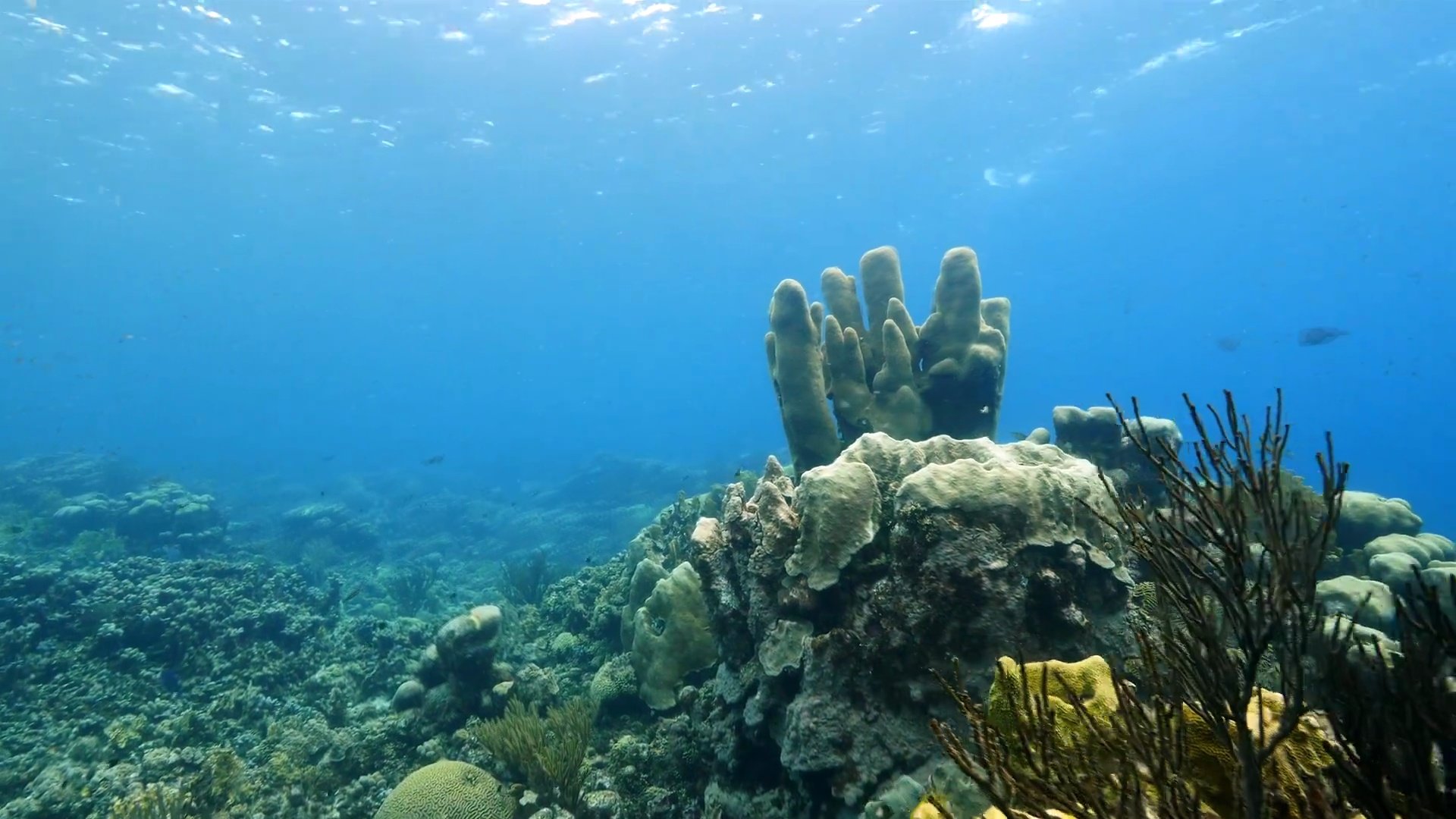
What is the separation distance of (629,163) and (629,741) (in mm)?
35028

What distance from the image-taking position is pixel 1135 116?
30.5m

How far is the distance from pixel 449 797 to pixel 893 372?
6.00m

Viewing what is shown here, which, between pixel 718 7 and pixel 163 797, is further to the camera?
pixel 718 7

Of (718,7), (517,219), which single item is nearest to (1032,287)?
(517,219)

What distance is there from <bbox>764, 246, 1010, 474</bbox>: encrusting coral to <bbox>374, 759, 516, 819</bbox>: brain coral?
452 centimetres

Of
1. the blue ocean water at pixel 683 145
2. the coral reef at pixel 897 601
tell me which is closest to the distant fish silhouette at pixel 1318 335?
the blue ocean water at pixel 683 145

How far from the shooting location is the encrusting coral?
304 inches

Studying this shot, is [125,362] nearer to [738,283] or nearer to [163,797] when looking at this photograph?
[738,283]

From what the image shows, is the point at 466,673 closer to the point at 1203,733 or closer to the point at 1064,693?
the point at 1064,693

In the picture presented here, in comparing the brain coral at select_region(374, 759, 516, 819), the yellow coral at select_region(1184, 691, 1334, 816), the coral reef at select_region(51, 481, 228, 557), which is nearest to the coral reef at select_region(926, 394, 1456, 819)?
the yellow coral at select_region(1184, 691, 1334, 816)

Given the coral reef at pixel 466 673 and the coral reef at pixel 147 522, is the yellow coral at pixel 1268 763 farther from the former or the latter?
the coral reef at pixel 147 522

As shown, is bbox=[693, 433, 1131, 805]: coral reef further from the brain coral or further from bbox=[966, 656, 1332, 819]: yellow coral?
the brain coral

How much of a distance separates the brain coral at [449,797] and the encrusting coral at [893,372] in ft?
14.8

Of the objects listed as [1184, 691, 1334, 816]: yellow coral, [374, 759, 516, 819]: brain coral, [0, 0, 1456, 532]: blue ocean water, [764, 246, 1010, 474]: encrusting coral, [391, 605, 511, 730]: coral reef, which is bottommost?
[374, 759, 516, 819]: brain coral
